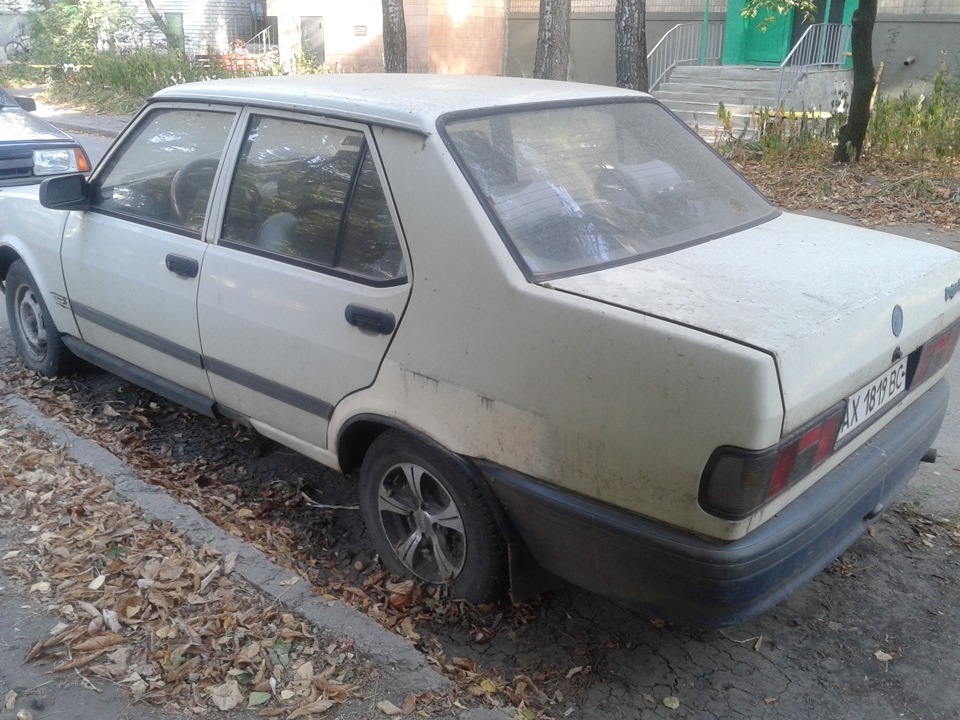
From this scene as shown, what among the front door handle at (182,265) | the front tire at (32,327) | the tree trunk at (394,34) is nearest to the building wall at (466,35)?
the tree trunk at (394,34)

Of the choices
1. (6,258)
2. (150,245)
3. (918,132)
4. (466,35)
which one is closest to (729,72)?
(918,132)

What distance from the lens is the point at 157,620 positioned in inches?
120

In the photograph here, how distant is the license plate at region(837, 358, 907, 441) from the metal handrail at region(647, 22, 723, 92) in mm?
16991

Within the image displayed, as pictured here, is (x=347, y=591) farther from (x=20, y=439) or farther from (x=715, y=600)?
(x=20, y=439)

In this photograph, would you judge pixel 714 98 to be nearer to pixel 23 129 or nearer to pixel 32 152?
pixel 23 129

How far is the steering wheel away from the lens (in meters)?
3.89

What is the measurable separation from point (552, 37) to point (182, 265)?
1074 cm

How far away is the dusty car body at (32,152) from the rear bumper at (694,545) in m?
6.32

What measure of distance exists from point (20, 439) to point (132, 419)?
0.62 meters

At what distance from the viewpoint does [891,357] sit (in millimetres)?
2842

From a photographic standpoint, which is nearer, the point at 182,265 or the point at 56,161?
the point at 182,265

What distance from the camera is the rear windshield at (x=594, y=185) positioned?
2936mm

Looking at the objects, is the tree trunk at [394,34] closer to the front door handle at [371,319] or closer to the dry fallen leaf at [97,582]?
the front door handle at [371,319]

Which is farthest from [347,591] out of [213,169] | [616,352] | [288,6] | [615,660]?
[288,6]
